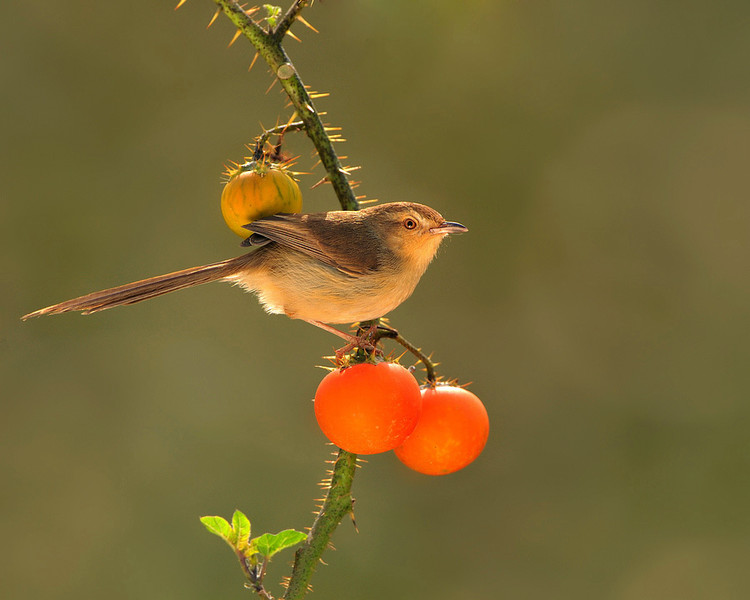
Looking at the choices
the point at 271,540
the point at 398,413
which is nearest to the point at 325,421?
the point at 398,413

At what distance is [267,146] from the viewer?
7.38 ft

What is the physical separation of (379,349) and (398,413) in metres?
0.27

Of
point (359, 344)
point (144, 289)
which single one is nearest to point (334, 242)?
point (359, 344)

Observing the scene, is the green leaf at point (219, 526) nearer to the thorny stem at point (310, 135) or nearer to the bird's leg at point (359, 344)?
the thorny stem at point (310, 135)

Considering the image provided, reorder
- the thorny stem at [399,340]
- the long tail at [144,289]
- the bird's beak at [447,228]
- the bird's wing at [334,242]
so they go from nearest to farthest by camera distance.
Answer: the long tail at [144,289]
the thorny stem at [399,340]
the bird's wing at [334,242]
the bird's beak at [447,228]

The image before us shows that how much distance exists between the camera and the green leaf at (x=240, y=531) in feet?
6.63

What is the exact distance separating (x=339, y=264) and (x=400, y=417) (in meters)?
0.77

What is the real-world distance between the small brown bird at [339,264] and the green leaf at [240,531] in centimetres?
67

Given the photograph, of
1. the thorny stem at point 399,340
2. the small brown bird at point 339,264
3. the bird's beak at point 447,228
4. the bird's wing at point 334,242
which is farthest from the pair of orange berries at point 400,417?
the bird's beak at point 447,228

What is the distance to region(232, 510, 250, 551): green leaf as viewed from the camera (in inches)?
79.6

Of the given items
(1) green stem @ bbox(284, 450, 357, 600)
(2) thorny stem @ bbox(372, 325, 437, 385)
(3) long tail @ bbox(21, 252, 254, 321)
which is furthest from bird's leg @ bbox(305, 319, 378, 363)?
(3) long tail @ bbox(21, 252, 254, 321)

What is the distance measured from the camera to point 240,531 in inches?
80.0

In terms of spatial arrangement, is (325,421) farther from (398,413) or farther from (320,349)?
(320,349)

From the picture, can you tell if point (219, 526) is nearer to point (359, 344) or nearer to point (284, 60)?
point (359, 344)
